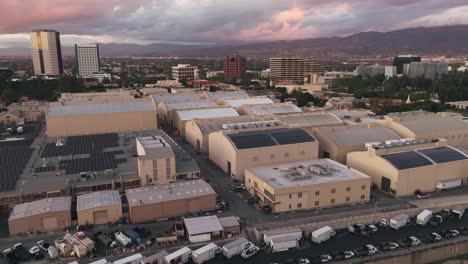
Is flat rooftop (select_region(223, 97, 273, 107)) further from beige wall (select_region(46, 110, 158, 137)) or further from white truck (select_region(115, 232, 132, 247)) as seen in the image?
white truck (select_region(115, 232, 132, 247))

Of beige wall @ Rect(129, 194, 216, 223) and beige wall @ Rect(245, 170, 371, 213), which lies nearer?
beige wall @ Rect(129, 194, 216, 223)

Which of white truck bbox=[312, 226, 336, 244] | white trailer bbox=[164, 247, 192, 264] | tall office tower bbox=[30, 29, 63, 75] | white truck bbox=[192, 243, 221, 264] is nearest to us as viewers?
white trailer bbox=[164, 247, 192, 264]

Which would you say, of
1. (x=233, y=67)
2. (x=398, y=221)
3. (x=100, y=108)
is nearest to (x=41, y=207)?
(x=398, y=221)

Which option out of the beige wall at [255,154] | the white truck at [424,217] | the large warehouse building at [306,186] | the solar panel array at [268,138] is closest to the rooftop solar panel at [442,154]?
the white truck at [424,217]

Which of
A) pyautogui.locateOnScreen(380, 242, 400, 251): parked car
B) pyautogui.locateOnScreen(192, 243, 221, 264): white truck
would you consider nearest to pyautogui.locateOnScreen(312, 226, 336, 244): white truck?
pyautogui.locateOnScreen(380, 242, 400, 251): parked car

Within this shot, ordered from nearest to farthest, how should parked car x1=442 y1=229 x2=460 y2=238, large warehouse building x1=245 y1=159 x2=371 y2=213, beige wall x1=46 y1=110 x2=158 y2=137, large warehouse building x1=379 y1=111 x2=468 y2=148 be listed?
parked car x1=442 y1=229 x2=460 y2=238, large warehouse building x1=245 y1=159 x2=371 y2=213, large warehouse building x1=379 y1=111 x2=468 y2=148, beige wall x1=46 y1=110 x2=158 y2=137

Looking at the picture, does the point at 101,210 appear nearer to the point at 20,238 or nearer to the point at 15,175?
the point at 20,238

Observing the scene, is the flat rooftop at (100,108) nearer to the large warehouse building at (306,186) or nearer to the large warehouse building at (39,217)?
the large warehouse building at (39,217)
